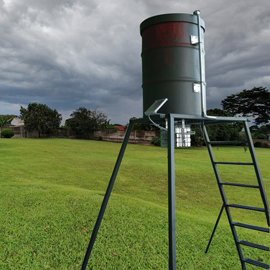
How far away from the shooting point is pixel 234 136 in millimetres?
27984

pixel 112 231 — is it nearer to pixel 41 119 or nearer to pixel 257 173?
pixel 257 173

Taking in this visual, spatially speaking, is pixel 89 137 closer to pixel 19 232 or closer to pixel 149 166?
pixel 149 166

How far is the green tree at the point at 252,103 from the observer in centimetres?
4147

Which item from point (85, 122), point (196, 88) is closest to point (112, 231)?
point (196, 88)

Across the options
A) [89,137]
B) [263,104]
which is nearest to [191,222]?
[89,137]

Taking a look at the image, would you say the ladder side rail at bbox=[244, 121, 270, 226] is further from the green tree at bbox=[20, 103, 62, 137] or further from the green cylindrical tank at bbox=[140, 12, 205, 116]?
the green tree at bbox=[20, 103, 62, 137]

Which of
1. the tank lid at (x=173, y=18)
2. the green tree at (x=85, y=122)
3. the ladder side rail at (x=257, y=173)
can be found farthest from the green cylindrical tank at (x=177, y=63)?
the green tree at (x=85, y=122)

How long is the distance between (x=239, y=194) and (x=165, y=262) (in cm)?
451

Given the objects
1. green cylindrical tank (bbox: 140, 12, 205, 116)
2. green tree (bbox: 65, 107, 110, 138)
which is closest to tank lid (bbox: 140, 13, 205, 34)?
green cylindrical tank (bbox: 140, 12, 205, 116)

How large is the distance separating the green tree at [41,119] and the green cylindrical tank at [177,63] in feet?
110

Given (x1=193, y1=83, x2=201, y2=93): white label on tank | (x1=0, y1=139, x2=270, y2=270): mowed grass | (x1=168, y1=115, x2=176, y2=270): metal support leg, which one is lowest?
(x1=0, y1=139, x2=270, y2=270): mowed grass

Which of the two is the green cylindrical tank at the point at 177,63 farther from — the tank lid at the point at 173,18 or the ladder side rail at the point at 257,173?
the ladder side rail at the point at 257,173

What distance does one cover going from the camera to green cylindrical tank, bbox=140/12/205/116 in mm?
2502

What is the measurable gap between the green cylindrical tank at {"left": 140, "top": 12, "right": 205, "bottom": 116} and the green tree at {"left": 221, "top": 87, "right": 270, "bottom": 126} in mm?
40108
